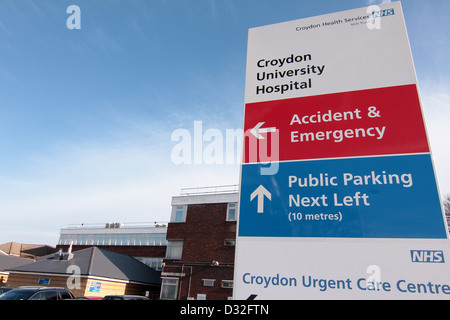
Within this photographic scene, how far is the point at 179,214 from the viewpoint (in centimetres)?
3272

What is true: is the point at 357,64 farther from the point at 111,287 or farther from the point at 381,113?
the point at 111,287

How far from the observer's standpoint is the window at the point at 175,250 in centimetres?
3120

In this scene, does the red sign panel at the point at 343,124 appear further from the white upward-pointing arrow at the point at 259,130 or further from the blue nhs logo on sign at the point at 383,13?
the blue nhs logo on sign at the point at 383,13

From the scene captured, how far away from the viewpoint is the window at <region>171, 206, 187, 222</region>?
32438 mm

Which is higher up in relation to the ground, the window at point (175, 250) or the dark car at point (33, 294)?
the window at point (175, 250)

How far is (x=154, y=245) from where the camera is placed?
45406mm

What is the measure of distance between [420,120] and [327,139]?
87 centimetres

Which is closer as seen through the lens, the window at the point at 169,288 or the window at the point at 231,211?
the window at the point at 169,288

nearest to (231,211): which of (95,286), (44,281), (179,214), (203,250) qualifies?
(203,250)

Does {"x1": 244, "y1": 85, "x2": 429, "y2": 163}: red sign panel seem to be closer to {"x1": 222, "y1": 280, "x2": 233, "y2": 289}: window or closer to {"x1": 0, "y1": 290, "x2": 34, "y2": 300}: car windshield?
{"x1": 0, "y1": 290, "x2": 34, "y2": 300}: car windshield

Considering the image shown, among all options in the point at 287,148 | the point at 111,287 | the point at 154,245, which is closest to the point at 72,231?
the point at 154,245

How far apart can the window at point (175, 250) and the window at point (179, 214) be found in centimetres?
245

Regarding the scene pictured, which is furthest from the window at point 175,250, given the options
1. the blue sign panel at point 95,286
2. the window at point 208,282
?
the blue sign panel at point 95,286
